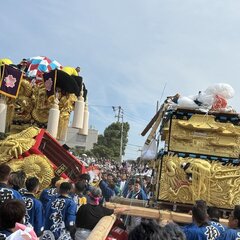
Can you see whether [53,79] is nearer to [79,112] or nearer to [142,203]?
[79,112]

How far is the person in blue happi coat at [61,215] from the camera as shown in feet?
17.8

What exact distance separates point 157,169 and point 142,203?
0.79 metres

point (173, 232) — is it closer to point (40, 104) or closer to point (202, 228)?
point (202, 228)

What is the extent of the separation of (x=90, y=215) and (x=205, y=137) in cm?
200

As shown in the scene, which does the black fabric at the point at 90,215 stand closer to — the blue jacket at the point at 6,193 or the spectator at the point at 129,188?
the blue jacket at the point at 6,193

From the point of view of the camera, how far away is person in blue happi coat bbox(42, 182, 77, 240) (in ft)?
17.8

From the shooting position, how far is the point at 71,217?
543cm

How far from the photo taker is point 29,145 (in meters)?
9.55

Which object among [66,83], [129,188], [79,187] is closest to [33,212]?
[79,187]

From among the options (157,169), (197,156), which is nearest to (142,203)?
(157,169)

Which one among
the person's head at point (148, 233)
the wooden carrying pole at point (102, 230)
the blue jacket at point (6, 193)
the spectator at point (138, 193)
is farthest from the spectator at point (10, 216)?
the spectator at point (138, 193)

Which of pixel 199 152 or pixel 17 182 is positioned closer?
pixel 17 182

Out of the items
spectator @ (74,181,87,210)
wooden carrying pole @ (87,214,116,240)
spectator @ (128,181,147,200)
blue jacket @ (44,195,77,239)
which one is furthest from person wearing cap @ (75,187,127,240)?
spectator @ (128,181,147,200)

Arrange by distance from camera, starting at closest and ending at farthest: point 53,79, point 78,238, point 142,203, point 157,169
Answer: point 78,238
point 157,169
point 142,203
point 53,79
